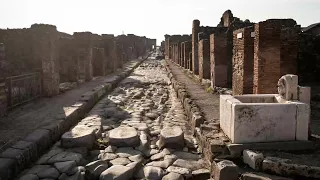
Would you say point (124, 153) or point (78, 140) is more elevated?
point (78, 140)

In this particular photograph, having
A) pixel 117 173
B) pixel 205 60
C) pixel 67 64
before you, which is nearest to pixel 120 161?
pixel 117 173

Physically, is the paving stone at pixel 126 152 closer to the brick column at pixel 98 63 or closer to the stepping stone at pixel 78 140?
the stepping stone at pixel 78 140

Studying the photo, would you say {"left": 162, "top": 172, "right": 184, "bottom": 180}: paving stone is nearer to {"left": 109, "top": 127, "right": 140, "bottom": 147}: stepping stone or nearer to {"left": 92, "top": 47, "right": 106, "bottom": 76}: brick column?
{"left": 109, "top": 127, "right": 140, "bottom": 147}: stepping stone

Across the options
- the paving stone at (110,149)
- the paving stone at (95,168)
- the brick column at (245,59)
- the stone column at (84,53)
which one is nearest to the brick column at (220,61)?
the brick column at (245,59)

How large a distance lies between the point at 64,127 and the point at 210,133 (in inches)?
134

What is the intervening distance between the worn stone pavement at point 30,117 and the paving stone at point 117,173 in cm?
184

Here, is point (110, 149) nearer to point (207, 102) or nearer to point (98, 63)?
point (207, 102)

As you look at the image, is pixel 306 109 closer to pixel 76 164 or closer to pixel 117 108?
pixel 76 164

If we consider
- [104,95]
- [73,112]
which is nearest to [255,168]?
[73,112]

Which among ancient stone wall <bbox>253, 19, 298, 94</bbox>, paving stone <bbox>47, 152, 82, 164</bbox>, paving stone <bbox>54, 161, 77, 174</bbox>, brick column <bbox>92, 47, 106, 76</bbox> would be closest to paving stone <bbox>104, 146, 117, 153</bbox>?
paving stone <bbox>47, 152, 82, 164</bbox>

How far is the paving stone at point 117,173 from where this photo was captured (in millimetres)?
4316

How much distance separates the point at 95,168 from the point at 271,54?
184 inches

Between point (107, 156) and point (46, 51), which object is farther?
point (46, 51)

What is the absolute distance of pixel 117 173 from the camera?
4.39m
